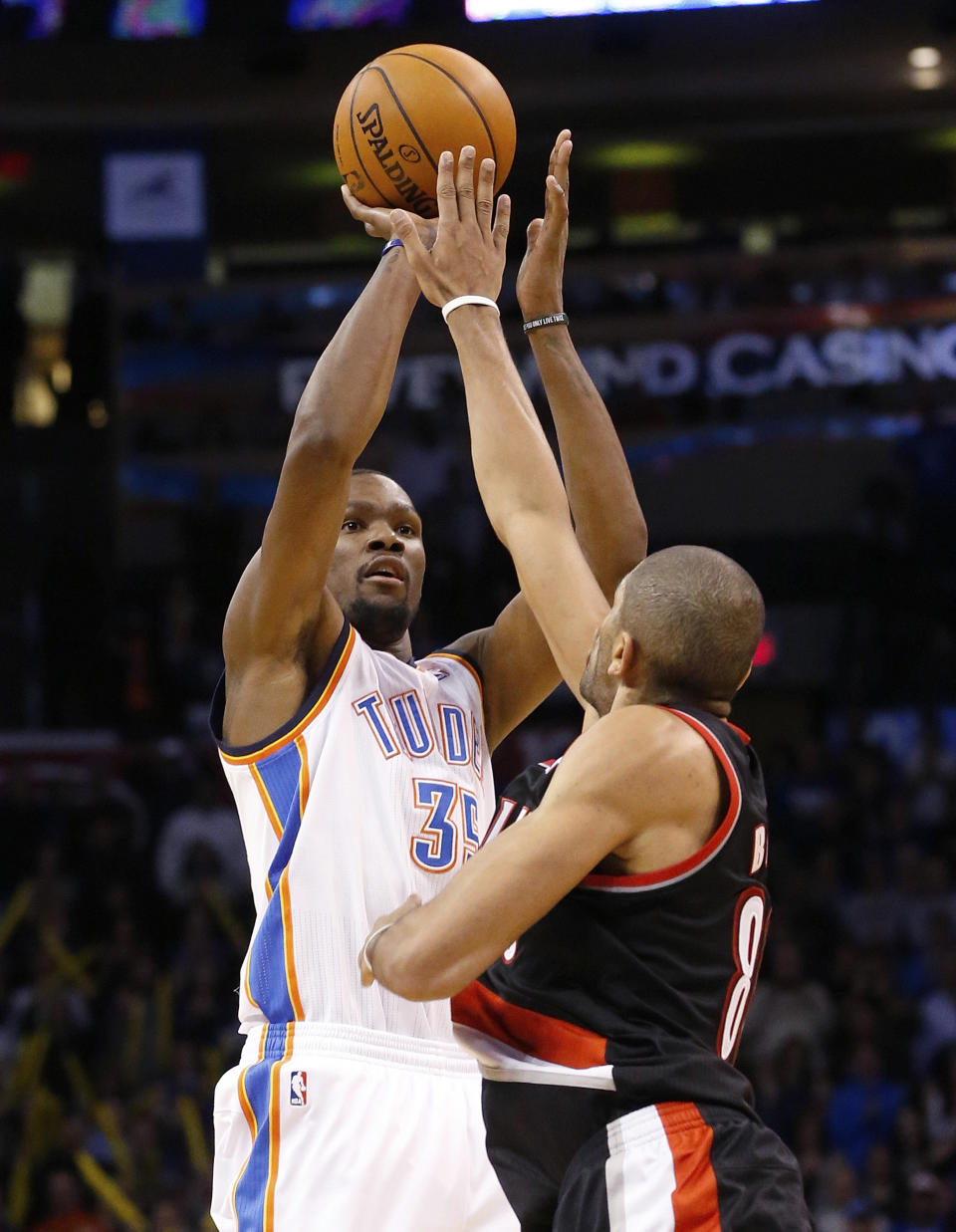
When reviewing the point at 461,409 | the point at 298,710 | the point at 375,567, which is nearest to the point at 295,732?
the point at 298,710

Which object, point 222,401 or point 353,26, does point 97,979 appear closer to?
point 222,401

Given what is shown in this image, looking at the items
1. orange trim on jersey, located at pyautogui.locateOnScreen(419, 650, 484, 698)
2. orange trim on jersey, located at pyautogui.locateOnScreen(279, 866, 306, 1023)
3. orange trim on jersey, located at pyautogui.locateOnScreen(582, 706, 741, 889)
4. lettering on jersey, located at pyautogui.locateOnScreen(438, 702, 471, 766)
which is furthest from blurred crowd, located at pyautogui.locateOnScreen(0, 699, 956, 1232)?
orange trim on jersey, located at pyautogui.locateOnScreen(582, 706, 741, 889)

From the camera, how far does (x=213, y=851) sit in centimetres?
1125

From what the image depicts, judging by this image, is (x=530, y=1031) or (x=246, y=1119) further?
(x=246, y=1119)

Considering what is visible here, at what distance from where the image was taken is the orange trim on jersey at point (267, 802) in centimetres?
342

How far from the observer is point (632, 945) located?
2650 mm

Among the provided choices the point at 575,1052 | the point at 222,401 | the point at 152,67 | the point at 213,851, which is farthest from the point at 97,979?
the point at 575,1052

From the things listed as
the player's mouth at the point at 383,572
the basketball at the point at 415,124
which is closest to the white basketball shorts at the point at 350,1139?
the player's mouth at the point at 383,572

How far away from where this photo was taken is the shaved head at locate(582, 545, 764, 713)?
268 centimetres

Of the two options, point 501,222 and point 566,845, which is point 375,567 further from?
point 566,845

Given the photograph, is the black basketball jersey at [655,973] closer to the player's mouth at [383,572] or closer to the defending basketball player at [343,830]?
the defending basketball player at [343,830]

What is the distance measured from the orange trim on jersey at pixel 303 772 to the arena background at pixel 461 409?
25.4ft

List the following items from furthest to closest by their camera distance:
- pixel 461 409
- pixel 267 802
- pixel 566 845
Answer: pixel 461 409 < pixel 267 802 < pixel 566 845

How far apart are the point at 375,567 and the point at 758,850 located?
1.42 metres
